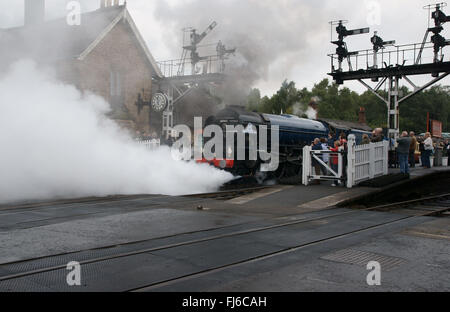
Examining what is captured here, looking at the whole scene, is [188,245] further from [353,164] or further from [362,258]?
[353,164]

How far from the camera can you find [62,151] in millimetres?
12172

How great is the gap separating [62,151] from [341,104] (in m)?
53.8

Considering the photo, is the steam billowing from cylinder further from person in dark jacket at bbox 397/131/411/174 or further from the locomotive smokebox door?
the locomotive smokebox door

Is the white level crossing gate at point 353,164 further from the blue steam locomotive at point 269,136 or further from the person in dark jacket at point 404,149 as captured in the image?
the blue steam locomotive at point 269,136

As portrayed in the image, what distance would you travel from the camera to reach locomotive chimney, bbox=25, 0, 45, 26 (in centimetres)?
2236

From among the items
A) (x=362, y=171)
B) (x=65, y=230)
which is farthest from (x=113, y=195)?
(x=362, y=171)

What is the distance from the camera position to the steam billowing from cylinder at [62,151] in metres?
11.6

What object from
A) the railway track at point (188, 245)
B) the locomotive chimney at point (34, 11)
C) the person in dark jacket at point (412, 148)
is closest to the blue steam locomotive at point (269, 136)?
the person in dark jacket at point (412, 148)

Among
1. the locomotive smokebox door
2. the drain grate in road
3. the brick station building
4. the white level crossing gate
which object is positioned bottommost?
the drain grate in road

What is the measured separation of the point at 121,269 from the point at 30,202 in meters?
6.46

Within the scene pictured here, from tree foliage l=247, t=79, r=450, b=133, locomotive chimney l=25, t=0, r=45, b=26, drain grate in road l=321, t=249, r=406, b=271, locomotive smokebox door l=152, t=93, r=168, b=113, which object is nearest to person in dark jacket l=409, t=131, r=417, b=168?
tree foliage l=247, t=79, r=450, b=133

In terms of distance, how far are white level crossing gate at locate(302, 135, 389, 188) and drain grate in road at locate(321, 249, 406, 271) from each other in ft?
22.5
